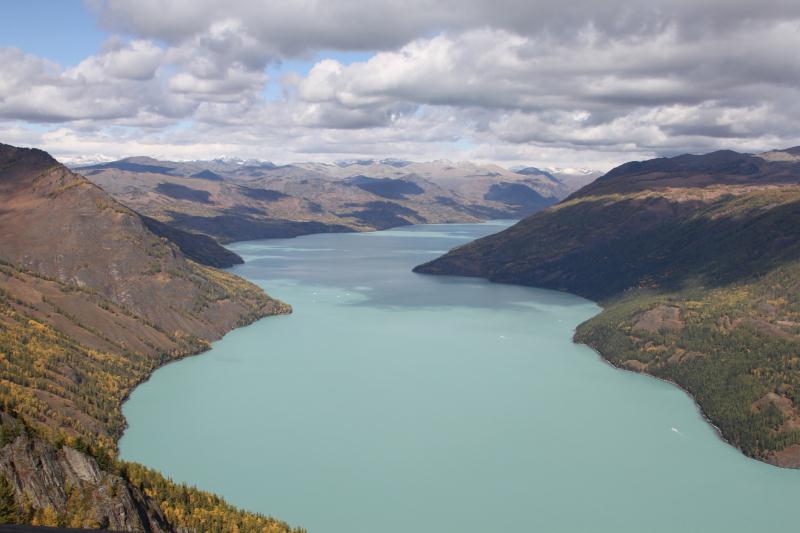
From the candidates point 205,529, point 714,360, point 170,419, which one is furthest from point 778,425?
point 170,419

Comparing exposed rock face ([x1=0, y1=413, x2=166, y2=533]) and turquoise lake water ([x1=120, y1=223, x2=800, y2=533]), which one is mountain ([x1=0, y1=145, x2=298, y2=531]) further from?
turquoise lake water ([x1=120, y1=223, x2=800, y2=533])

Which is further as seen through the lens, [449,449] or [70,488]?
[449,449]

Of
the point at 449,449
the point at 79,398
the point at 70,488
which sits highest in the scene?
the point at 70,488

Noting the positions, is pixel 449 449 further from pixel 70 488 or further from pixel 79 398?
pixel 79 398

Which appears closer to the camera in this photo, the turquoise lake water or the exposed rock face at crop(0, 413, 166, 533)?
the exposed rock face at crop(0, 413, 166, 533)

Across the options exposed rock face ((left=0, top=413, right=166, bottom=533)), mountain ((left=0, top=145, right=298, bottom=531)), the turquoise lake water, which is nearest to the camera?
exposed rock face ((left=0, top=413, right=166, bottom=533))

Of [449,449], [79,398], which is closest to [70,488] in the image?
[79,398]

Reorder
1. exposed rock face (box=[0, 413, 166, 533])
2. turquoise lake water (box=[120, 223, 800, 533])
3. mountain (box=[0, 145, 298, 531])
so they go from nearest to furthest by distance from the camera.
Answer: exposed rock face (box=[0, 413, 166, 533]) → mountain (box=[0, 145, 298, 531]) → turquoise lake water (box=[120, 223, 800, 533])

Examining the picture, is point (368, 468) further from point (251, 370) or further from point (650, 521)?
point (251, 370)

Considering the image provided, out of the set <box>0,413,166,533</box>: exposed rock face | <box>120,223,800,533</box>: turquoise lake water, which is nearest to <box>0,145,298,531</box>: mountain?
<box>0,413,166,533</box>: exposed rock face
